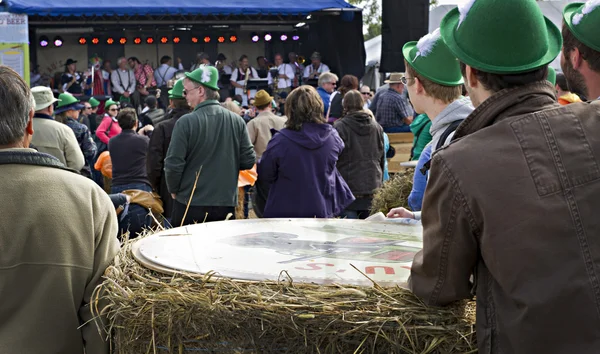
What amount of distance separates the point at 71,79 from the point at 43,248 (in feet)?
59.9

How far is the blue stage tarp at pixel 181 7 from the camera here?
56.7 ft

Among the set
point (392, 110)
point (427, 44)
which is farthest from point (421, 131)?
point (392, 110)

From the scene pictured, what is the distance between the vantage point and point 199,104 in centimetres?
608

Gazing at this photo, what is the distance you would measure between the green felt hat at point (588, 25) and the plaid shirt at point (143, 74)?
18207mm

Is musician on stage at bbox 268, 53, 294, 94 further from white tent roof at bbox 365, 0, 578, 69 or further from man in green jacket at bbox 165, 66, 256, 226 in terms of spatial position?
man in green jacket at bbox 165, 66, 256, 226

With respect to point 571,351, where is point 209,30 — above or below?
below

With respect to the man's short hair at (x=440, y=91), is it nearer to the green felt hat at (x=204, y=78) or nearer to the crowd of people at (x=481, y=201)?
the crowd of people at (x=481, y=201)

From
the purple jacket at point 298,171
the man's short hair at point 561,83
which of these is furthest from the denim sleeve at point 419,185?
the purple jacket at point 298,171

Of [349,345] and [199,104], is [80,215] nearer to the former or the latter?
[349,345]

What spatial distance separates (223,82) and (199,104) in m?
15.0

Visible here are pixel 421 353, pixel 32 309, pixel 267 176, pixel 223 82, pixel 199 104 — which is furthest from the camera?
pixel 223 82

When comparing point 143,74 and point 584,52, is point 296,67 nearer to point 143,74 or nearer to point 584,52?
point 143,74

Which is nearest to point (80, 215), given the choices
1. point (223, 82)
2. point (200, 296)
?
point (200, 296)

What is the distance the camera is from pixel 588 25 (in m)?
2.50
